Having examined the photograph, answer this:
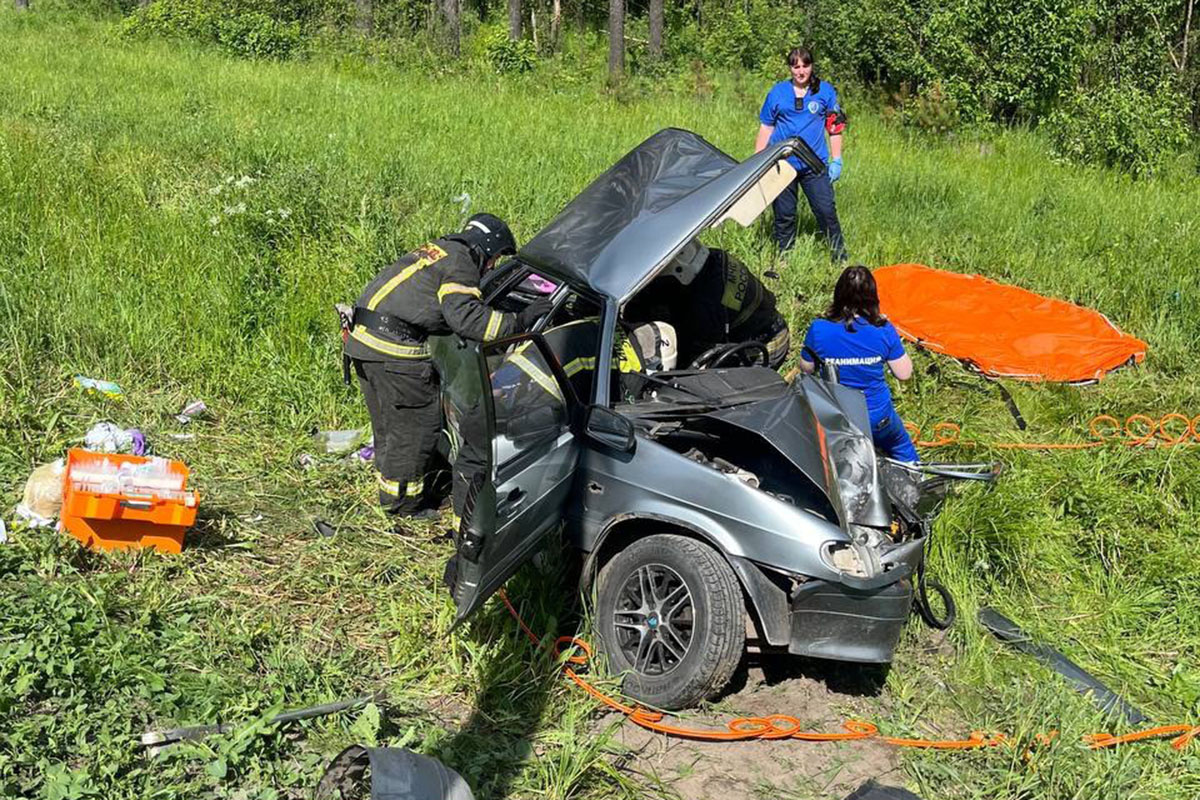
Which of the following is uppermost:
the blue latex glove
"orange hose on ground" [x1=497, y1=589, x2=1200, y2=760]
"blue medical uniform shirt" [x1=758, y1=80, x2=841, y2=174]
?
"blue medical uniform shirt" [x1=758, y1=80, x2=841, y2=174]

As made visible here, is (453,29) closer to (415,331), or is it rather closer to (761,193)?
(415,331)

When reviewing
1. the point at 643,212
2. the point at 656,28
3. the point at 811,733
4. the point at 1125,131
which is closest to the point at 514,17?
the point at 656,28

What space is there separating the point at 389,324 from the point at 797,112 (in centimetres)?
492

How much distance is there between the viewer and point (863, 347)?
5523 mm

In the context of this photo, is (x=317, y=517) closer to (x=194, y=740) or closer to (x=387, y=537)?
(x=387, y=537)

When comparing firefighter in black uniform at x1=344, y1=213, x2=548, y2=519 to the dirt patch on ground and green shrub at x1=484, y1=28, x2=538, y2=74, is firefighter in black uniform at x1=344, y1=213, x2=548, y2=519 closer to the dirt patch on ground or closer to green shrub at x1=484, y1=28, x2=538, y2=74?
the dirt patch on ground

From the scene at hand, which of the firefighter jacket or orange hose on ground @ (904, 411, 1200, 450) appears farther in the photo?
orange hose on ground @ (904, 411, 1200, 450)

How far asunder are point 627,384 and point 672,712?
142cm

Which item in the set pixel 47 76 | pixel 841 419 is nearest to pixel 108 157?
pixel 47 76

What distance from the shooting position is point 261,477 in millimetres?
6039

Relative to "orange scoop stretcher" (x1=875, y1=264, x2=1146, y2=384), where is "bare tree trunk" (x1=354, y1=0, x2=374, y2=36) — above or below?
above

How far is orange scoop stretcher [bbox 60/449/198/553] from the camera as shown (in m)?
4.80

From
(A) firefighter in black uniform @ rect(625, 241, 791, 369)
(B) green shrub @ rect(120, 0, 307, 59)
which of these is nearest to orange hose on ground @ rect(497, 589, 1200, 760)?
(A) firefighter in black uniform @ rect(625, 241, 791, 369)

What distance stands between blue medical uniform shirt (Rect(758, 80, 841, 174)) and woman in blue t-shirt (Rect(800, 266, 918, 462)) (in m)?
3.83
